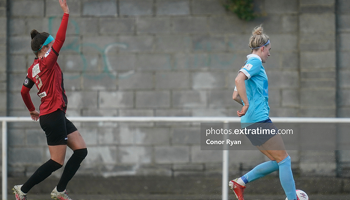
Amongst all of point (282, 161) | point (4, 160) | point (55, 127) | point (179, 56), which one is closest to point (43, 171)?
point (55, 127)

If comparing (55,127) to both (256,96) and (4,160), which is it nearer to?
(4,160)

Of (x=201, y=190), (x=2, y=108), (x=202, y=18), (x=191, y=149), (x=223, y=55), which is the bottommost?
(x=201, y=190)

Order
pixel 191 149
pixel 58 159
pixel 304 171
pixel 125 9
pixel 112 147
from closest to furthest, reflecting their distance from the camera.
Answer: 1. pixel 58 159
2. pixel 304 171
3. pixel 112 147
4. pixel 191 149
5. pixel 125 9

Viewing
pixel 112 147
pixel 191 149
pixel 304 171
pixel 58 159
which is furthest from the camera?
pixel 191 149

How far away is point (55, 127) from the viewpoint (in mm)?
3650

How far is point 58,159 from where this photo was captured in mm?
3721

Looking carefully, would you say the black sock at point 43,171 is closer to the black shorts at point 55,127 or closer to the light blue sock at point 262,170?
the black shorts at point 55,127

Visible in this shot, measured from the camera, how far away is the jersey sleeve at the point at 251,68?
3.46 metres

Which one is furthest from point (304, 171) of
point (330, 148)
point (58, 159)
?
point (58, 159)

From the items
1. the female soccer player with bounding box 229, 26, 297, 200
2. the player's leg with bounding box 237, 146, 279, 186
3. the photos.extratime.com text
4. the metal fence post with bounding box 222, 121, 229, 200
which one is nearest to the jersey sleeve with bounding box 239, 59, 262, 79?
the female soccer player with bounding box 229, 26, 297, 200

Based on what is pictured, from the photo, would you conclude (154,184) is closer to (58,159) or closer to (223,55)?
(58,159)

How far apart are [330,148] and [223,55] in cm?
207

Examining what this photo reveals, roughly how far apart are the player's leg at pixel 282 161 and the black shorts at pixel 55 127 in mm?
1779

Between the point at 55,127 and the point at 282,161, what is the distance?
2.02m
